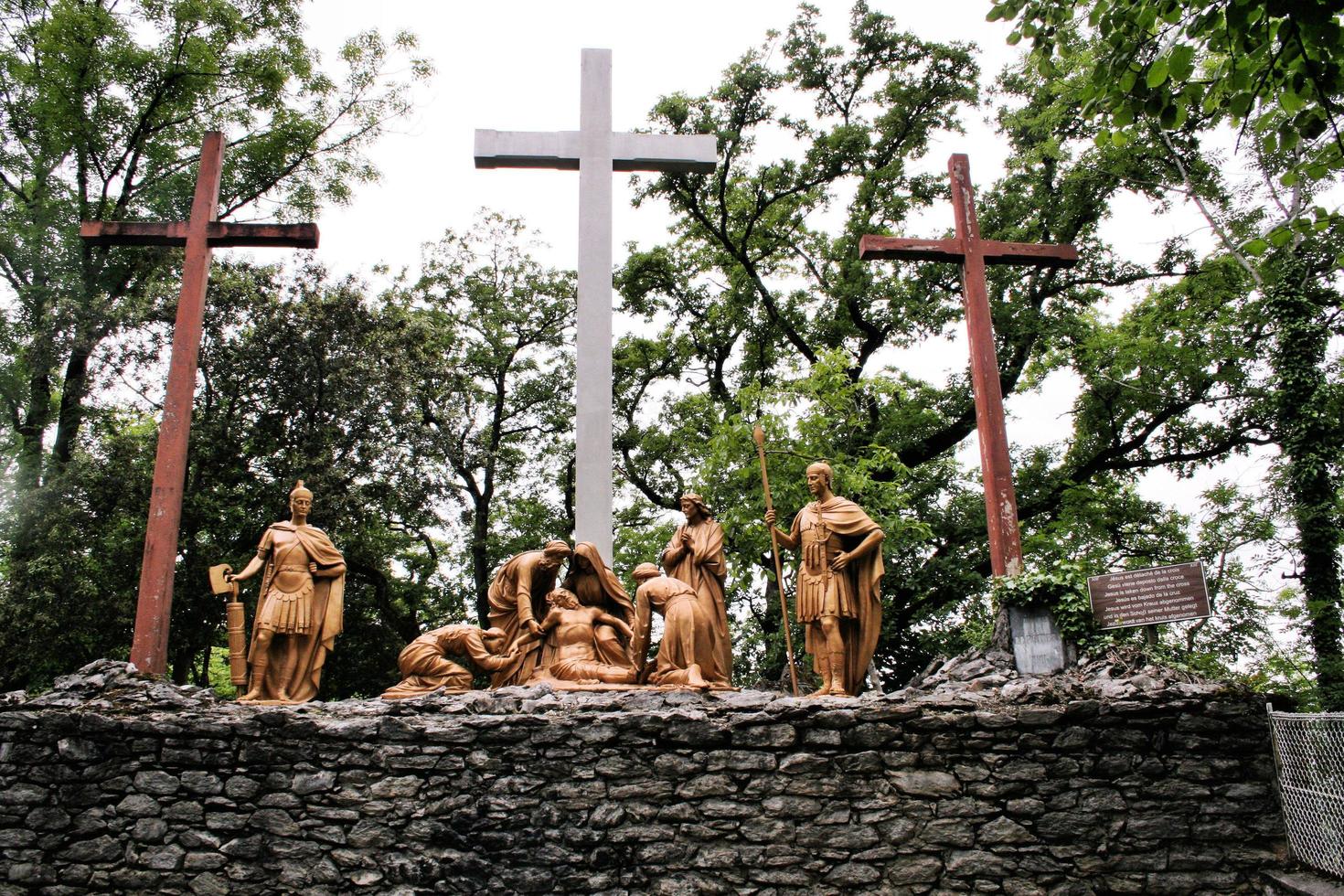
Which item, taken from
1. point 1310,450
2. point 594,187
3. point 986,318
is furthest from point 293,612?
point 1310,450

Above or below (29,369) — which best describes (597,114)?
above

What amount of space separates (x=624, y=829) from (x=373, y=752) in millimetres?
1626

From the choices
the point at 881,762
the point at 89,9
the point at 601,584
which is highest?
the point at 89,9

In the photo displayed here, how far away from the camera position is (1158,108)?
4.89 metres

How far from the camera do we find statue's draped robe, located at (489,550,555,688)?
25.4 ft

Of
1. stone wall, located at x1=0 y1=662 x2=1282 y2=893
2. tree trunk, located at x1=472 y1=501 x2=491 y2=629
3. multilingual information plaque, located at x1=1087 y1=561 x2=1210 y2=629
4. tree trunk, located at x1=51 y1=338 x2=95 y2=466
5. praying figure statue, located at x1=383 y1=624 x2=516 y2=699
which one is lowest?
stone wall, located at x1=0 y1=662 x2=1282 y2=893

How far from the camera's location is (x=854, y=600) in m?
7.05

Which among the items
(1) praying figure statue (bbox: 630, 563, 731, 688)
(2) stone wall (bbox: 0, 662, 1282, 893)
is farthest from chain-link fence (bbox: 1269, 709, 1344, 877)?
(1) praying figure statue (bbox: 630, 563, 731, 688)

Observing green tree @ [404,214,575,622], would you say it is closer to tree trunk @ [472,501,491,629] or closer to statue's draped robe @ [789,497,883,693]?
tree trunk @ [472,501,491,629]

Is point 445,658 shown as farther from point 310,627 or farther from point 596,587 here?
point 596,587

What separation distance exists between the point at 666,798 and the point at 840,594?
2074 mm

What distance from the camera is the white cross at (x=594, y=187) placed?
851 cm

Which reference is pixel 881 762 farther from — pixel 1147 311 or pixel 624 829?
pixel 1147 311

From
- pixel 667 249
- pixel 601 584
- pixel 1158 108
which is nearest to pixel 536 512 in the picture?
pixel 667 249
